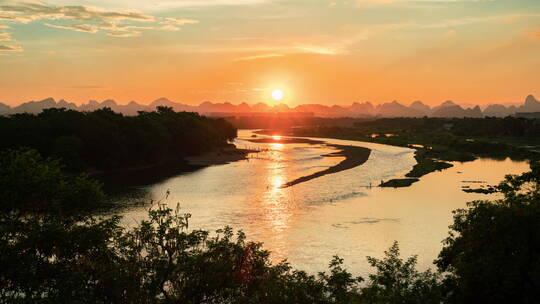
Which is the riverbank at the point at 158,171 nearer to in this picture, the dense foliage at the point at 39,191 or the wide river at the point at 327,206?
the wide river at the point at 327,206

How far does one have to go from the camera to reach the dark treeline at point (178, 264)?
23453mm

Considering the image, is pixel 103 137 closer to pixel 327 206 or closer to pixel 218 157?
pixel 218 157

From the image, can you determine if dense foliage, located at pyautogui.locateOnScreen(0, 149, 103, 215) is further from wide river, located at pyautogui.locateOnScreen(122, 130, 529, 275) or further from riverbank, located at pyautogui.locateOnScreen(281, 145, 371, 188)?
riverbank, located at pyautogui.locateOnScreen(281, 145, 371, 188)

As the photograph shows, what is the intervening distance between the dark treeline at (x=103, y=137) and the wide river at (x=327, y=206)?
21899 millimetres

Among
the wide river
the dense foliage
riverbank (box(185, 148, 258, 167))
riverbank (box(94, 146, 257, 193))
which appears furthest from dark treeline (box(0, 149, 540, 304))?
riverbank (box(185, 148, 258, 167))

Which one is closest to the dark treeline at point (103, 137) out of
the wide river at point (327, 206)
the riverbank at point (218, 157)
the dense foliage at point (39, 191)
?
the riverbank at point (218, 157)

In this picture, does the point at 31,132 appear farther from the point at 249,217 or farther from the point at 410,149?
the point at 410,149

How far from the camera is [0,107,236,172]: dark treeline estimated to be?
112125mm

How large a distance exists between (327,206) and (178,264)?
5689 centimetres

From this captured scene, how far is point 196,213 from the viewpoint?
2960 inches

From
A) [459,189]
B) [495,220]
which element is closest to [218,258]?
[495,220]

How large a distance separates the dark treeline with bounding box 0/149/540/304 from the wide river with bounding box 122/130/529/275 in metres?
16.7

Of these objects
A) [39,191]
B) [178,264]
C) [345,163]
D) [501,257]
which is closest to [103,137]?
[345,163]

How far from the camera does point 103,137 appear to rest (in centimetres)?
12650
